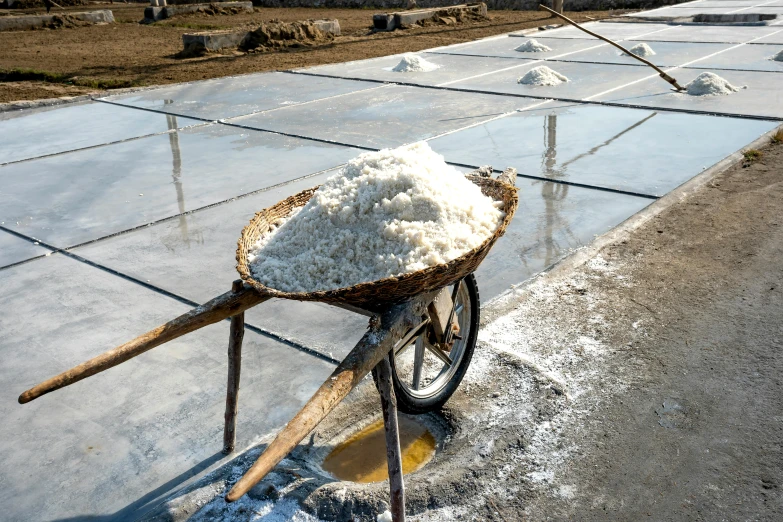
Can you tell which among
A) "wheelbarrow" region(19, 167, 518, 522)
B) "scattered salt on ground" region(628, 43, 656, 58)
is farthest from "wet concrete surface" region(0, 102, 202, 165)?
"scattered salt on ground" region(628, 43, 656, 58)

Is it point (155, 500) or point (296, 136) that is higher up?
point (296, 136)

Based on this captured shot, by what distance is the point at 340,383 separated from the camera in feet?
6.27

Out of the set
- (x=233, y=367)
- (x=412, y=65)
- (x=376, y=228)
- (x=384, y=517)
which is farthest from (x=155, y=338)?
(x=412, y=65)

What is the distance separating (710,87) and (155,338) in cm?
718

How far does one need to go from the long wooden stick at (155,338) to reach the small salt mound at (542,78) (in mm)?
6983

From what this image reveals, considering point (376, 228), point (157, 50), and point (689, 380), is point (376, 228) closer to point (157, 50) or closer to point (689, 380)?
point (689, 380)

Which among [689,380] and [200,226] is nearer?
[689,380]

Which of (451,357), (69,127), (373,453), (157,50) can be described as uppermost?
(157,50)

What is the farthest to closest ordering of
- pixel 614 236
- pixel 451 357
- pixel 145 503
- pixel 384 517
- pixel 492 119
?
pixel 492 119
pixel 614 236
pixel 451 357
pixel 145 503
pixel 384 517

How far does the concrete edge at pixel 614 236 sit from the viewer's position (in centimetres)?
367

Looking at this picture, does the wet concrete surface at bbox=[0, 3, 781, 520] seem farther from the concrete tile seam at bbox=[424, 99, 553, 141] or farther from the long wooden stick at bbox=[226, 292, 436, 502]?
the long wooden stick at bbox=[226, 292, 436, 502]

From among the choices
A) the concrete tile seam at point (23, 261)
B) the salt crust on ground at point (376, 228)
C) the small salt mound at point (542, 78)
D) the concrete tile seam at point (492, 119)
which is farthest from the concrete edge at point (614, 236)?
the small salt mound at point (542, 78)

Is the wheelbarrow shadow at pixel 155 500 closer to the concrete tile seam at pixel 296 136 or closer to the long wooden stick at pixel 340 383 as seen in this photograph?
the long wooden stick at pixel 340 383

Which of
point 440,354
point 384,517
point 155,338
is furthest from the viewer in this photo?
point 440,354
